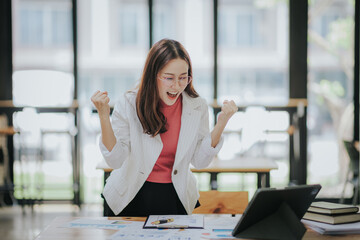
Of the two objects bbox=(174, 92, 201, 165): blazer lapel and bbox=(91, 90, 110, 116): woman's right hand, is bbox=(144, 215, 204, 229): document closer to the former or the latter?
bbox=(174, 92, 201, 165): blazer lapel

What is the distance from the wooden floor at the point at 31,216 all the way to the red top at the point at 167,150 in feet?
7.12

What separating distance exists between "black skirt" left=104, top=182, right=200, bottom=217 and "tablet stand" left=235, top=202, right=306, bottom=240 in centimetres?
51

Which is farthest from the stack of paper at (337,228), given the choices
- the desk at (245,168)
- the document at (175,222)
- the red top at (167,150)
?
the desk at (245,168)

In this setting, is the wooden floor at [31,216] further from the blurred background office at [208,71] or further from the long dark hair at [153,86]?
the long dark hair at [153,86]

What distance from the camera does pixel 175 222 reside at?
1641 millimetres

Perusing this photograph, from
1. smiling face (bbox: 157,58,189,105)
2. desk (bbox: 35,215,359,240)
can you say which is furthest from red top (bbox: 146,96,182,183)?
desk (bbox: 35,215,359,240)

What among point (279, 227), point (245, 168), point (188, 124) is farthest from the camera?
point (245, 168)

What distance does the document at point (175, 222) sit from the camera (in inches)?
62.8

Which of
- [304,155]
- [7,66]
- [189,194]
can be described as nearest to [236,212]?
[189,194]

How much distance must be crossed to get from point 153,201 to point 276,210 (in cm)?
60

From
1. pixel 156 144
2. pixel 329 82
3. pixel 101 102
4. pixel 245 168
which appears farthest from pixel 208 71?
pixel 101 102

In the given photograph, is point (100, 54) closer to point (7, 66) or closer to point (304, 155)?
point (7, 66)

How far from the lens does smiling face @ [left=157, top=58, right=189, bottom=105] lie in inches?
73.2

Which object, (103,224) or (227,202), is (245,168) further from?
(103,224)
